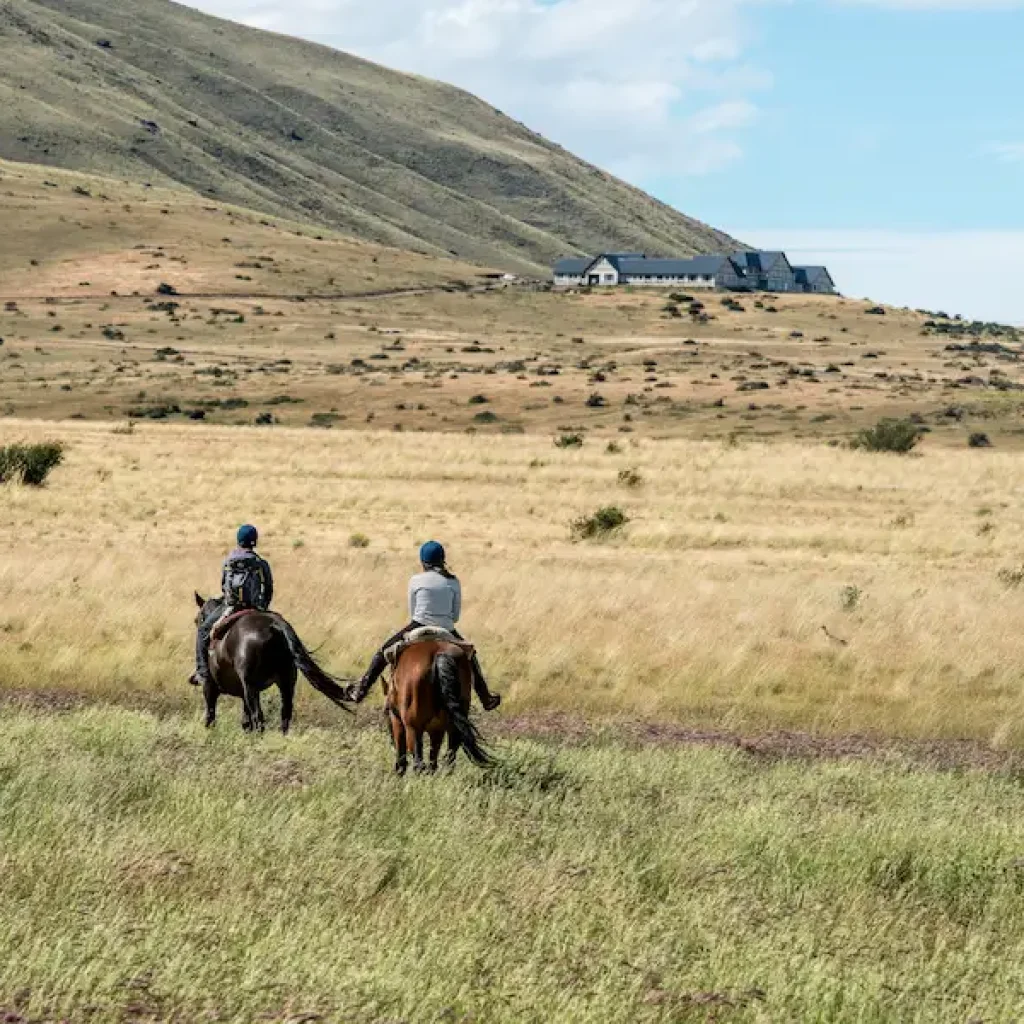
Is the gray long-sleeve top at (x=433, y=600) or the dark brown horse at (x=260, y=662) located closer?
the gray long-sleeve top at (x=433, y=600)

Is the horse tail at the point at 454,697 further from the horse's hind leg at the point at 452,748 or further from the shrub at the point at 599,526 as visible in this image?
the shrub at the point at 599,526

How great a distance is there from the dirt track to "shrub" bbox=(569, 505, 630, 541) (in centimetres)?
1660

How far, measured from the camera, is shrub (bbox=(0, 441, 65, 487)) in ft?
137

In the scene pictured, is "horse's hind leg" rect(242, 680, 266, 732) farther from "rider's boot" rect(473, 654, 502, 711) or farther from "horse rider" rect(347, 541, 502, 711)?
"rider's boot" rect(473, 654, 502, 711)

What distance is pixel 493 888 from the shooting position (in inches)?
361

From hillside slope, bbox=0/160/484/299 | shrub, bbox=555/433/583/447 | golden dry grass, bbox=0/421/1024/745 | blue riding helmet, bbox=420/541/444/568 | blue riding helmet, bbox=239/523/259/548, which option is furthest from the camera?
hillside slope, bbox=0/160/484/299

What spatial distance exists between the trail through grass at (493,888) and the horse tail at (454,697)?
0.88ft

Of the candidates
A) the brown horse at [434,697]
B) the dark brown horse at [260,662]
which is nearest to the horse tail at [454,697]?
the brown horse at [434,697]

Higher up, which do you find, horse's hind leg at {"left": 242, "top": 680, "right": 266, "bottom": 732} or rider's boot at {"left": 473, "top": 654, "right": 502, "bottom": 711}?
rider's boot at {"left": 473, "top": 654, "right": 502, "bottom": 711}

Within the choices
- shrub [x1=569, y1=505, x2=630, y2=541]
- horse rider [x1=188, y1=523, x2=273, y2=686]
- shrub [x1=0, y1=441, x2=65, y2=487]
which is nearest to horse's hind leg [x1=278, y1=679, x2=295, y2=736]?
horse rider [x1=188, y1=523, x2=273, y2=686]

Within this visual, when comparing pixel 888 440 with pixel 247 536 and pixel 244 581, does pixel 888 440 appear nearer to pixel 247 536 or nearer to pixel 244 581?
pixel 244 581

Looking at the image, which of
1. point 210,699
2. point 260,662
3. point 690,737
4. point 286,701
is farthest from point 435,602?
point 690,737

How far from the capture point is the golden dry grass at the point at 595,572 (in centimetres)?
1875

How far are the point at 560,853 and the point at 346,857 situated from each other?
1.29m
